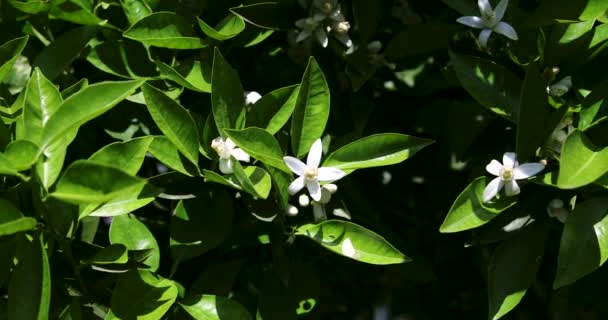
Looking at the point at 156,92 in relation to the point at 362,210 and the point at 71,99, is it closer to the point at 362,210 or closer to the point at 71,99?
the point at 71,99

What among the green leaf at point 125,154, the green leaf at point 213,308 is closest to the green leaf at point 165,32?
the green leaf at point 125,154

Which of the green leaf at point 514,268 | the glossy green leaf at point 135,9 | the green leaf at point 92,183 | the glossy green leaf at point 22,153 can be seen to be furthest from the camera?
the glossy green leaf at point 135,9

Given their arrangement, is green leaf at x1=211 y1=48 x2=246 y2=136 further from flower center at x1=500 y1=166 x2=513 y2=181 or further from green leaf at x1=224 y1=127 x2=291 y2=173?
flower center at x1=500 y1=166 x2=513 y2=181

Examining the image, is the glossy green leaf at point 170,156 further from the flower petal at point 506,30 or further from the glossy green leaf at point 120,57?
the flower petal at point 506,30

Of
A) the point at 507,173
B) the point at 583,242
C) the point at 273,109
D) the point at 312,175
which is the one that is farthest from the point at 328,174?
the point at 583,242

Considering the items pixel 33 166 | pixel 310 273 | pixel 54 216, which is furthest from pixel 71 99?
pixel 310 273
